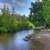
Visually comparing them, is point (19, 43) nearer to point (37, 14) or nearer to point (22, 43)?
point (22, 43)

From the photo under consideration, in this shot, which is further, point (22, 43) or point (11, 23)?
point (11, 23)

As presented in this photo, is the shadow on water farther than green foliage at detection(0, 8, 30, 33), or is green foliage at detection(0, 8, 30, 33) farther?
green foliage at detection(0, 8, 30, 33)

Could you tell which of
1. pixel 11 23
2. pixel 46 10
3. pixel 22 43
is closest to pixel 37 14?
pixel 46 10

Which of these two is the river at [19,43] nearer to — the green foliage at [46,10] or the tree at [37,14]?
the tree at [37,14]

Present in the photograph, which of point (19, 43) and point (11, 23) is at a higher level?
point (11, 23)

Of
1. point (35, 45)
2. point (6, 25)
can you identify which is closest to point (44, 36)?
point (35, 45)

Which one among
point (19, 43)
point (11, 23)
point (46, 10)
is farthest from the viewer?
point (11, 23)

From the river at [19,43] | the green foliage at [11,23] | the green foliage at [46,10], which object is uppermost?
the green foliage at [46,10]

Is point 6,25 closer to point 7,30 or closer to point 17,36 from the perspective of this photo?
point 7,30

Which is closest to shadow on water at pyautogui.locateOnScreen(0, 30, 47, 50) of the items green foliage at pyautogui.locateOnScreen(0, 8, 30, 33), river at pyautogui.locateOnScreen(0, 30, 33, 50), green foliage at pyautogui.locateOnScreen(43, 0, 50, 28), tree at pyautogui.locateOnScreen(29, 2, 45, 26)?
river at pyautogui.locateOnScreen(0, 30, 33, 50)

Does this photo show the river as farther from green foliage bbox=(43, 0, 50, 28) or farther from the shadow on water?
green foliage bbox=(43, 0, 50, 28)

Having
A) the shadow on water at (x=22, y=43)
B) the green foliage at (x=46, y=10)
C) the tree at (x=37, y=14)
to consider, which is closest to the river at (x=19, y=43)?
the shadow on water at (x=22, y=43)

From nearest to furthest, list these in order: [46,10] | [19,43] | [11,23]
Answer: [19,43] → [46,10] → [11,23]

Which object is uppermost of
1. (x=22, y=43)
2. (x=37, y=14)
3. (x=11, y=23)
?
(x=37, y=14)
